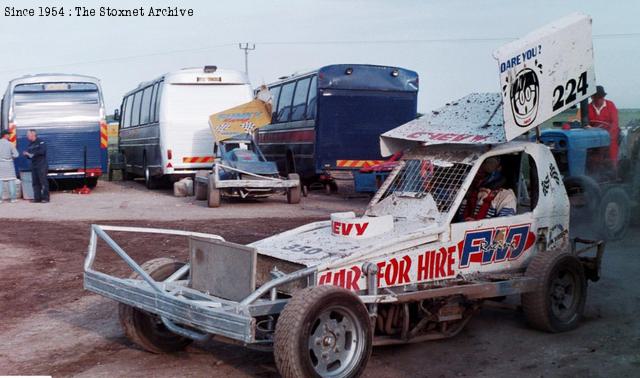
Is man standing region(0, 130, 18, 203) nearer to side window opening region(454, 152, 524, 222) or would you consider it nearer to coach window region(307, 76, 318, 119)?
coach window region(307, 76, 318, 119)

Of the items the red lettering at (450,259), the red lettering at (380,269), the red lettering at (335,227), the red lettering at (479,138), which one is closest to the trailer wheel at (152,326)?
the red lettering at (335,227)

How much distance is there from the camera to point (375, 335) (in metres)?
5.92

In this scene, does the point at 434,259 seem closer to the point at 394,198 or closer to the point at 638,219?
the point at 394,198

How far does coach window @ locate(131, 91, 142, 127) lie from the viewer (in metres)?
25.5

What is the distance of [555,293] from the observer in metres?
6.85

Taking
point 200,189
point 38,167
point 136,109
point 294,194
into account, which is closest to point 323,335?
point 294,194

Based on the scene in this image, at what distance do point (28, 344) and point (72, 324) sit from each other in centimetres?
70

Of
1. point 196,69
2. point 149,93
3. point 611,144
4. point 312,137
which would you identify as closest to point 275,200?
point 312,137

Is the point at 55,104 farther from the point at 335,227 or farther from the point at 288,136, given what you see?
the point at 335,227

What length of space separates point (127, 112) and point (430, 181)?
2267 centimetres

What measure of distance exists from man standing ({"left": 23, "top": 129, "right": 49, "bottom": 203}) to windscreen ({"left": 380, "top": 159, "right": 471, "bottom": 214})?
46.6 feet

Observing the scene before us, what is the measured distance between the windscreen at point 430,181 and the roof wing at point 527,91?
0.23m

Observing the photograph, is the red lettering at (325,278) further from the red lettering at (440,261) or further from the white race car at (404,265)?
the red lettering at (440,261)

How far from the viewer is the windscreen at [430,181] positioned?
669cm
